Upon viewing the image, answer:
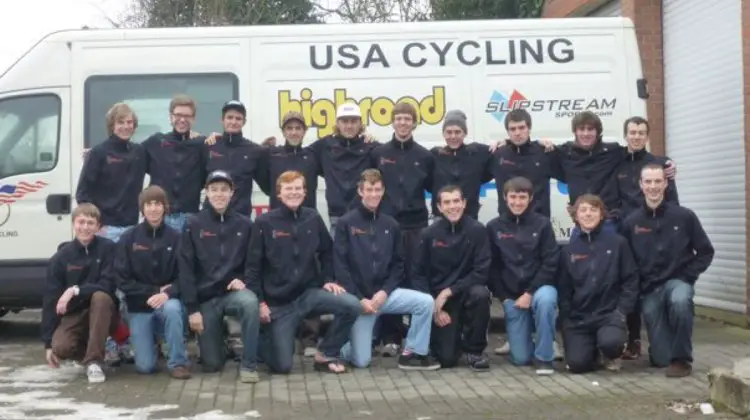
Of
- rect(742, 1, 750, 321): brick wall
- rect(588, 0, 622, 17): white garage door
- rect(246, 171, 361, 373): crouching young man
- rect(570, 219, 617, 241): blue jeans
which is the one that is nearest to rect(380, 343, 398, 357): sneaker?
rect(246, 171, 361, 373): crouching young man

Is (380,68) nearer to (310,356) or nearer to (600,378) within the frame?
(310,356)

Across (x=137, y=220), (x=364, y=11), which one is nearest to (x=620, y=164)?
(x=137, y=220)

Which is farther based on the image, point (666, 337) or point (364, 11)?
point (364, 11)

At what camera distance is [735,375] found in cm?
662

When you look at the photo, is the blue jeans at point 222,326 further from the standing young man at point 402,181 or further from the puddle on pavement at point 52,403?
the standing young man at point 402,181

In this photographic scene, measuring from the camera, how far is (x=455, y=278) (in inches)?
334

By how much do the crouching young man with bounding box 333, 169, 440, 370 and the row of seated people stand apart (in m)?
0.01

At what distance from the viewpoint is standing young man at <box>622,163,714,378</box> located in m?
8.17

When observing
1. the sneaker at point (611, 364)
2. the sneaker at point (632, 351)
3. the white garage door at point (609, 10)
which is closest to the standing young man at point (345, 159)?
the sneaker at point (611, 364)

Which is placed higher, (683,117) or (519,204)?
(683,117)

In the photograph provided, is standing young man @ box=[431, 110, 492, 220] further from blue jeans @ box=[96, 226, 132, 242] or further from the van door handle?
the van door handle

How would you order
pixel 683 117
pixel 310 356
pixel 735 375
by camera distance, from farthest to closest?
pixel 683 117 → pixel 310 356 → pixel 735 375

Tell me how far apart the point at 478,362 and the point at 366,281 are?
1051 mm

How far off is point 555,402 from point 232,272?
263cm
